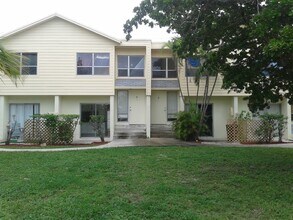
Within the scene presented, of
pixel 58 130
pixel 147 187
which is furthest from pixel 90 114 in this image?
pixel 147 187

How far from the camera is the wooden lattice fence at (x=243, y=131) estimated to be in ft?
65.1

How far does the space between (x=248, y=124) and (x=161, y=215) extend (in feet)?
48.9

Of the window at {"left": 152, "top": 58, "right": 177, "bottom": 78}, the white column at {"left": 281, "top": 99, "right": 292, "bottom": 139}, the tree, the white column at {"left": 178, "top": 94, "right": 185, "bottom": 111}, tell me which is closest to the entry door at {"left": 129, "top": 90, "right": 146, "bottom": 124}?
the window at {"left": 152, "top": 58, "right": 177, "bottom": 78}

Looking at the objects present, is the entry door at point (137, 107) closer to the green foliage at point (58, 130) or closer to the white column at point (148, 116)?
the white column at point (148, 116)

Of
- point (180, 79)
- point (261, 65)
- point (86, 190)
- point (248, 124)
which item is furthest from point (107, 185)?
point (180, 79)

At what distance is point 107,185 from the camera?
811 centimetres

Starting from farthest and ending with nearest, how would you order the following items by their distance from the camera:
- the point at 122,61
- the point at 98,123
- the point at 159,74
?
1. the point at 159,74
2. the point at 122,61
3. the point at 98,123

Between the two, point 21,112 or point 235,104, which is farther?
point 21,112

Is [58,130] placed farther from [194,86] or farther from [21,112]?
[194,86]

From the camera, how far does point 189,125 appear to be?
19562mm

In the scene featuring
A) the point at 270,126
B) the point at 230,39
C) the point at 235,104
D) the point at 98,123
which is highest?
the point at 230,39

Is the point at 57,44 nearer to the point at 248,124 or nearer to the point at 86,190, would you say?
the point at 248,124

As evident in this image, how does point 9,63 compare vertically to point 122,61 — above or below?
below

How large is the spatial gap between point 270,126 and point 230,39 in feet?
35.9
